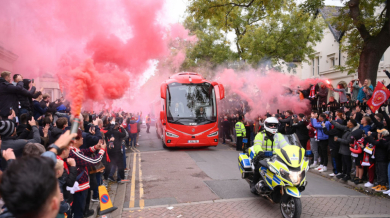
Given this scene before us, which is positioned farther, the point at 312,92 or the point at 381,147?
the point at 312,92

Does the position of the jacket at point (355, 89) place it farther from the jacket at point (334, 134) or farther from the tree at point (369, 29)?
the jacket at point (334, 134)

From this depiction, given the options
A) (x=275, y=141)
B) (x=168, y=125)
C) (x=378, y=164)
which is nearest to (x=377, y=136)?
(x=378, y=164)

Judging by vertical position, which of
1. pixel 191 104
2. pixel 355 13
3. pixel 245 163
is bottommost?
pixel 245 163

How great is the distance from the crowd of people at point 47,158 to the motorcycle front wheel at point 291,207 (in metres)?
3.50

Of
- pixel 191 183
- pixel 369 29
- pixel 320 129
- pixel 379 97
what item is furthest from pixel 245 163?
pixel 369 29

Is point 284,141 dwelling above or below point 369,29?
below

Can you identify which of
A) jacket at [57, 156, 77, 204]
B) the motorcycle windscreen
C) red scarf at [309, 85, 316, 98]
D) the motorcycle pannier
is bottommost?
the motorcycle pannier

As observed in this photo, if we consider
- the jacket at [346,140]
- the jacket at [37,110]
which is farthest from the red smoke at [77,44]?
the jacket at [346,140]

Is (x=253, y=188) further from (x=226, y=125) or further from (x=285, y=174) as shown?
(x=226, y=125)

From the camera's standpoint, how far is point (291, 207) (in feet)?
17.0

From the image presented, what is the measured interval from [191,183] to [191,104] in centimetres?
657

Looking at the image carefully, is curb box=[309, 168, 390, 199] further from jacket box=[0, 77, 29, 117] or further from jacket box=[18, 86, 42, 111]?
jacket box=[0, 77, 29, 117]

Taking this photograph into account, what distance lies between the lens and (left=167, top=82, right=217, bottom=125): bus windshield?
550 inches

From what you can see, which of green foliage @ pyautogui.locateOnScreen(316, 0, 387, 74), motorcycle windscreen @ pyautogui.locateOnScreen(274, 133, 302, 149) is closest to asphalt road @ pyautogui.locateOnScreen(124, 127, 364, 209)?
motorcycle windscreen @ pyautogui.locateOnScreen(274, 133, 302, 149)
